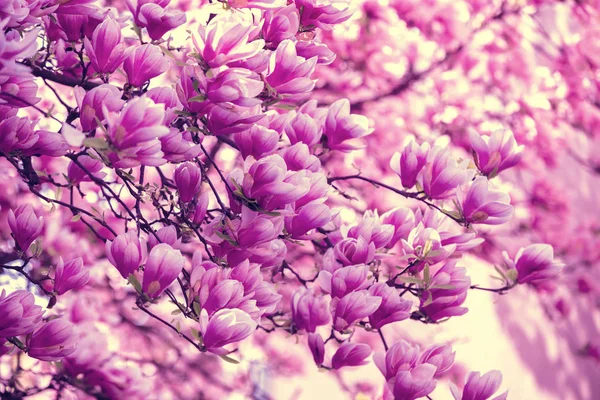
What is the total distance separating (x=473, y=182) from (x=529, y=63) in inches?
100

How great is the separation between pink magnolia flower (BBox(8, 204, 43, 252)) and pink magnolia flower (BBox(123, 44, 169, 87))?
0.98 ft

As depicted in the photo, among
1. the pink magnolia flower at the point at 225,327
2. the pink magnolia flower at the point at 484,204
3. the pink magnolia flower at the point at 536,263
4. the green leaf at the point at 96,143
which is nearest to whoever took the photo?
the green leaf at the point at 96,143

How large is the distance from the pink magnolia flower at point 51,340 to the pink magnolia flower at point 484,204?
714mm

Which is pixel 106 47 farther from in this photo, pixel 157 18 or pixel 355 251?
pixel 355 251

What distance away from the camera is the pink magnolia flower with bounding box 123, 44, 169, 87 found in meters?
1.00

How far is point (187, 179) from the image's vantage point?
1052 millimetres

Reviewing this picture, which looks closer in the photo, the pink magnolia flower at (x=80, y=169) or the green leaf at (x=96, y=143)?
the green leaf at (x=96, y=143)

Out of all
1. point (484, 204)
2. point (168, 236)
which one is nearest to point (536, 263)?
point (484, 204)

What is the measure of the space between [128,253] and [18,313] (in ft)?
0.61

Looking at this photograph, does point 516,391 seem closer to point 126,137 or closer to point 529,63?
point 529,63

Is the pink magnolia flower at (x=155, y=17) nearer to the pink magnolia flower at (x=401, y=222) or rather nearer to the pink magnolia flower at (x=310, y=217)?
the pink magnolia flower at (x=310, y=217)

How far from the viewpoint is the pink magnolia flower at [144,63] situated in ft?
3.27

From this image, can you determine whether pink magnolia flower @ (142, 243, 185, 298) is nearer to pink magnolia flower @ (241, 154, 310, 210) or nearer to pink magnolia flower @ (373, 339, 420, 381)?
pink magnolia flower @ (241, 154, 310, 210)

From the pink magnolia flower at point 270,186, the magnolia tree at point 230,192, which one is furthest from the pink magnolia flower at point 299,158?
the pink magnolia flower at point 270,186
